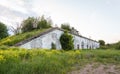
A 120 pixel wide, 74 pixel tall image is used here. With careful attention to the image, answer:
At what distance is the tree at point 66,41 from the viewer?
2823 centimetres

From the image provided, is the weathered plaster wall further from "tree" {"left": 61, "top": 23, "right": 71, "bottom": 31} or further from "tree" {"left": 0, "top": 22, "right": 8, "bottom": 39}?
Result: "tree" {"left": 0, "top": 22, "right": 8, "bottom": 39}

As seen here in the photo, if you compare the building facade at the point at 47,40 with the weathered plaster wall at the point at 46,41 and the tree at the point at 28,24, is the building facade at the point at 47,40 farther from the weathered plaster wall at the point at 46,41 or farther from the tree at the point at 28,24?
the tree at the point at 28,24

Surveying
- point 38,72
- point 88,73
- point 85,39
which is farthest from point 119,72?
point 85,39

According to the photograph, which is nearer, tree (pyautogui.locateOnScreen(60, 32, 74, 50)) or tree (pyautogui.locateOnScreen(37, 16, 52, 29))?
tree (pyautogui.locateOnScreen(60, 32, 74, 50))

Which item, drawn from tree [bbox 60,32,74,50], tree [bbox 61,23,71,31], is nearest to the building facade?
tree [bbox 60,32,74,50]

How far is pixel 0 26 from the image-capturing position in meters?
42.4

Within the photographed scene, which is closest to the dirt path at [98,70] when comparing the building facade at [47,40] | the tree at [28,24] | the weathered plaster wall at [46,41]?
the building facade at [47,40]

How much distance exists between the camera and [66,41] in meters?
28.8

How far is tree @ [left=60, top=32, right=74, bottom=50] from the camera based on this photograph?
92.6 feet

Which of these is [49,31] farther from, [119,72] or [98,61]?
[119,72]

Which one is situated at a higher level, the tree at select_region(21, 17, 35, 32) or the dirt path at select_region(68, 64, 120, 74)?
the tree at select_region(21, 17, 35, 32)

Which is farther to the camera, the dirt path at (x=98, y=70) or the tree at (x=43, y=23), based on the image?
the tree at (x=43, y=23)

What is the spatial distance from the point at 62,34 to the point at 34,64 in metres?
20.8

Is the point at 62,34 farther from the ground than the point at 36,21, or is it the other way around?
the point at 36,21
